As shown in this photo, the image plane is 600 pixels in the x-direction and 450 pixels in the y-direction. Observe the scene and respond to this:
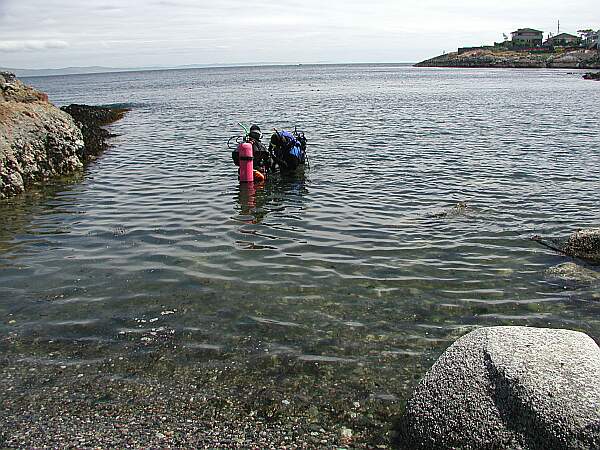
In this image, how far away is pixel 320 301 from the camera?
789cm

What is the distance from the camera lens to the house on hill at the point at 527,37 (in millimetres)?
168250

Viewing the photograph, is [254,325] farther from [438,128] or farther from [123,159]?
[438,128]

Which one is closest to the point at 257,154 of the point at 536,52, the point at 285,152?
the point at 285,152

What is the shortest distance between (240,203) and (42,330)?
7.29 metres

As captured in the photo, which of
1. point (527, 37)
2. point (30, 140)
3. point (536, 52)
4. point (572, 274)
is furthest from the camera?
point (527, 37)

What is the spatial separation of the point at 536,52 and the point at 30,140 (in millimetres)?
158370

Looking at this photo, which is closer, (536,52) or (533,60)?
(533,60)

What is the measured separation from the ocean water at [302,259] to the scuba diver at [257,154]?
2.88 ft

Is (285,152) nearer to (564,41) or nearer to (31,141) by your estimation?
(31,141)

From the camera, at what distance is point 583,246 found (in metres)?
9.38

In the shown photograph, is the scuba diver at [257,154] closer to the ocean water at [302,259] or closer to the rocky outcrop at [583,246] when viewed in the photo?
the ocean water at [302,259]

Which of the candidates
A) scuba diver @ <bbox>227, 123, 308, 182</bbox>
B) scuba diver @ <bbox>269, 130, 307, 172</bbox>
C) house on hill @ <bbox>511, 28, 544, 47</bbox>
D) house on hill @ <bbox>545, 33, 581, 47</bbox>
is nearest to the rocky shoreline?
scuba diver @ <bbox>227, 123, 308, 182</bbox>

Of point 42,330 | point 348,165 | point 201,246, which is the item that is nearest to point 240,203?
point 201,246

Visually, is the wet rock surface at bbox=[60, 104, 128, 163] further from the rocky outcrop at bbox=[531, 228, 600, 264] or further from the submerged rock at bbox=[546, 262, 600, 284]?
the submerged rock at bbox=[546, 262, 600, 284]
